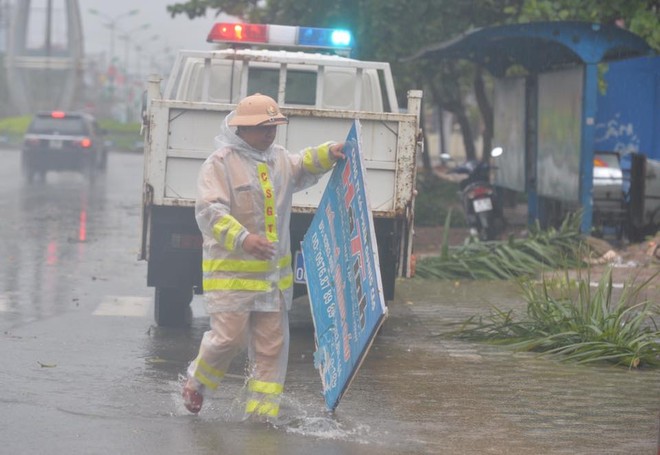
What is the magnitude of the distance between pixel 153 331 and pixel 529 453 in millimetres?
4481

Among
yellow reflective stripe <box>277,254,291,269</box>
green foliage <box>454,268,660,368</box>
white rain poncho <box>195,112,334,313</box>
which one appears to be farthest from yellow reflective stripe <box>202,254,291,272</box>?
green foliage <box>454,268,660,368</box>

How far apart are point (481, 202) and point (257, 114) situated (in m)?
10.3

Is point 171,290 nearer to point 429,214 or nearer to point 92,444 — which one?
point 92,444

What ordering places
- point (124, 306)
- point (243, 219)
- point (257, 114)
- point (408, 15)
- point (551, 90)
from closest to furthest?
point (257, 114) < point (243, 219) < point (124, 306) < point (551, 90) < point (408, 15)

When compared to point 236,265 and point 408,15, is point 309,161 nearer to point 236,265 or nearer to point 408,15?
point 236,265

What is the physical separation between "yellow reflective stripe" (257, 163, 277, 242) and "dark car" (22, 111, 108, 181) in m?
27.1

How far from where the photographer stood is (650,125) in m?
18.6

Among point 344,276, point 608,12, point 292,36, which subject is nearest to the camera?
point 344,276

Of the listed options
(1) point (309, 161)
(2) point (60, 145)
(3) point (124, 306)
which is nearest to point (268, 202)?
(1) point (309, 161)

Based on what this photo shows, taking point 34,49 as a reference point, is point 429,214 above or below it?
below

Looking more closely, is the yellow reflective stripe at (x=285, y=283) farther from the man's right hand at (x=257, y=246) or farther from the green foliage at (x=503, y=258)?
the green foliage at (x=503, y=258)

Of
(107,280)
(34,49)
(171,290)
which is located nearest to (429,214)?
(107,280)

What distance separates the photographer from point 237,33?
A: 11734 millimetres

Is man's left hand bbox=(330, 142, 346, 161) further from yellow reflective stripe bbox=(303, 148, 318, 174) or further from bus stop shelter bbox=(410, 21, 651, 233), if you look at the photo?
bus stop shelter bbox=(410, 21, 651, 233)
